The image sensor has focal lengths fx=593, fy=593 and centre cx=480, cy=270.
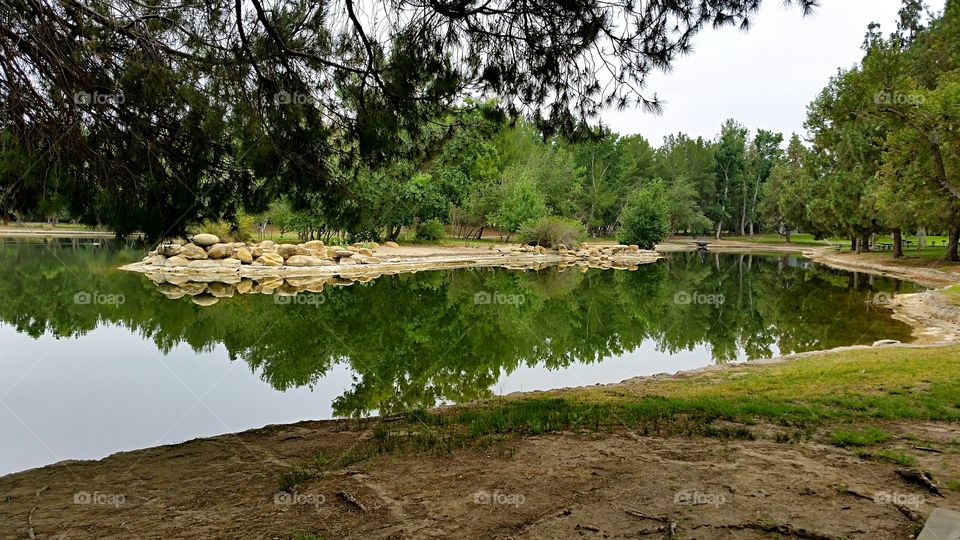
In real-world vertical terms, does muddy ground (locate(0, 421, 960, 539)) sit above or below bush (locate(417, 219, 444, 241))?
below

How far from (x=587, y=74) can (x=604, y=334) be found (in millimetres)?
9733

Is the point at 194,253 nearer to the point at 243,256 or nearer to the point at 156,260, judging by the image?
the point at 156,260

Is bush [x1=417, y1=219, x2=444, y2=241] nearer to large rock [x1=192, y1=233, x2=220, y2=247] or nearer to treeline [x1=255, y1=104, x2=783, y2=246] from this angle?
treeline [x1=255, y1=104, x2=783, y2=246]

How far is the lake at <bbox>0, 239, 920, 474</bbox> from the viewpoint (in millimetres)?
8453

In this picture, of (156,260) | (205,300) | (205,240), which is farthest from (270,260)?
(205,300)

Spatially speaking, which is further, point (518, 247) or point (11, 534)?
point (518, 247)

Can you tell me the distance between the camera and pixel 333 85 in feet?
21.6

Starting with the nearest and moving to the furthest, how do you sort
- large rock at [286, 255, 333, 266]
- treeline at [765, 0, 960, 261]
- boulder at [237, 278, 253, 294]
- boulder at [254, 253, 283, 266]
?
treeline at [765, 0, 960, 261] → boulder at [237, 278, 253, 294] → boulder at [254, 253, 283, 266] → large rock at [286, 255, 333, 266]

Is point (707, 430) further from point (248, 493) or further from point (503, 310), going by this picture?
point (503, 310)

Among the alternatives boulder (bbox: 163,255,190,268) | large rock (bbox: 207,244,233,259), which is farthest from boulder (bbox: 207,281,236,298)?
boulder (bbox: 163,255,190,268)

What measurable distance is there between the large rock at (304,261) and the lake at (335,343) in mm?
5350

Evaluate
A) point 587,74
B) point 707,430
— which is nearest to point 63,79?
point 587,74

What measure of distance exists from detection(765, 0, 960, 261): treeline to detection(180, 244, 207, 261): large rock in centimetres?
2418

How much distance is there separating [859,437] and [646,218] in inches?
1765
